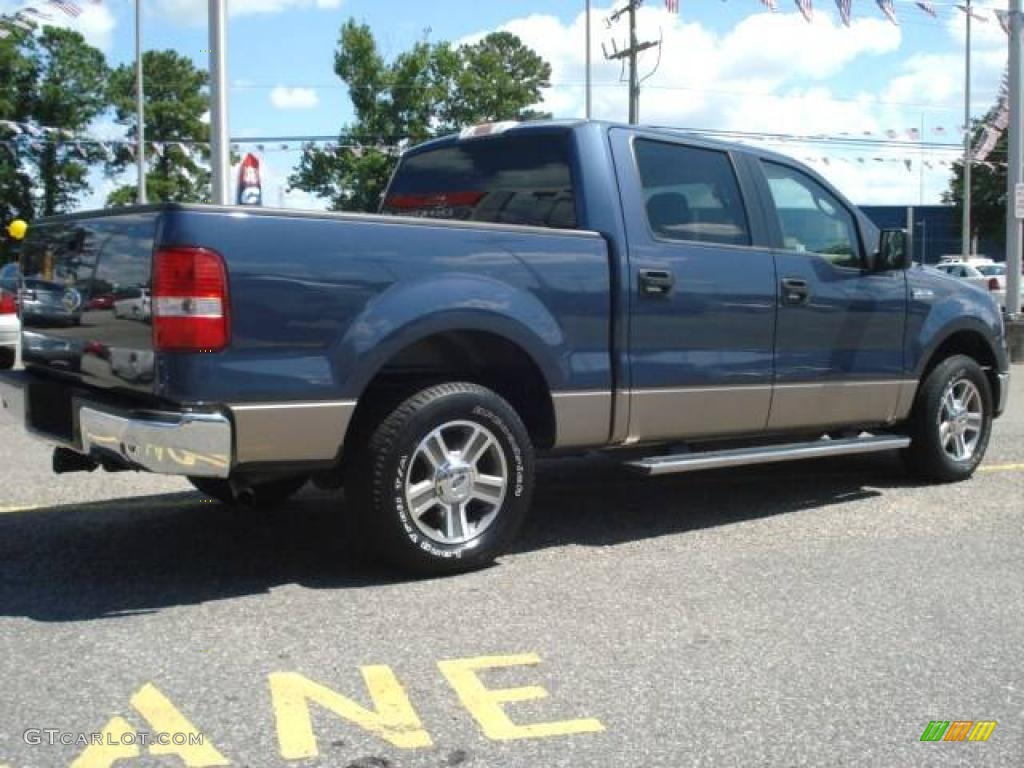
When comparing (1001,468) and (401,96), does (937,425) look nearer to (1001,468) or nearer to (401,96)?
(1001,468)

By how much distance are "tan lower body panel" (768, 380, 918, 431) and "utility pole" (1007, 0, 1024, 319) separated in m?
10.7

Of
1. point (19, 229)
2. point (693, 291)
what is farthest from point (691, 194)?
point (19, 229)

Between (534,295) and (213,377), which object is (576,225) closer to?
(534,295)

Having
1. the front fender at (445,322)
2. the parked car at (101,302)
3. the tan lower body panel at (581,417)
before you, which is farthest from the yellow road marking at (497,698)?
the parked car at (101,302)

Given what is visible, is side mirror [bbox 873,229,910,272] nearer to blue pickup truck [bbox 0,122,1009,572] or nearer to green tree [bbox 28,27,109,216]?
blue pickup truck [bbox 0,122,1009,572]

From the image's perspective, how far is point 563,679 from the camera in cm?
344

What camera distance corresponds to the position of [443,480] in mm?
4438

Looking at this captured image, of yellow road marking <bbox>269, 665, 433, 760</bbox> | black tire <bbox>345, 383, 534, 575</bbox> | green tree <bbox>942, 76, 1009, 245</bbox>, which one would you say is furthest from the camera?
green tree <bbox>942, 76, 1009, 245</bbox>

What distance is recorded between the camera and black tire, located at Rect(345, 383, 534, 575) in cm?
427

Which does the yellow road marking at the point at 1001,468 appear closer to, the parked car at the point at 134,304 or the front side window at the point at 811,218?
the front side window at the point at 811,218

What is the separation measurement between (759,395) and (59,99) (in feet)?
189

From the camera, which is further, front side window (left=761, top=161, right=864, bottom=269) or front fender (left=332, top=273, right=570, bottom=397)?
front side window (left=761, top=161, right=864, bottom=269)

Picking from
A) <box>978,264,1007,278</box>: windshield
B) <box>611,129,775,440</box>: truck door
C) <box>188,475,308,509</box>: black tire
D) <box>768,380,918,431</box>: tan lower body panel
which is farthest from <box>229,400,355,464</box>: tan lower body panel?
<box>978,264,1007,278</box>: windshield

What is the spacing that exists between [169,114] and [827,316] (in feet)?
194
